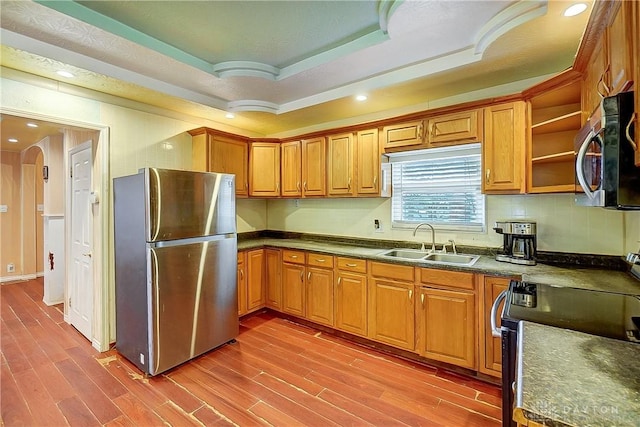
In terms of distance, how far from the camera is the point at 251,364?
2609mm

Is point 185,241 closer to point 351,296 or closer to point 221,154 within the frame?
point 221,154

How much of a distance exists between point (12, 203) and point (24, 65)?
454cm

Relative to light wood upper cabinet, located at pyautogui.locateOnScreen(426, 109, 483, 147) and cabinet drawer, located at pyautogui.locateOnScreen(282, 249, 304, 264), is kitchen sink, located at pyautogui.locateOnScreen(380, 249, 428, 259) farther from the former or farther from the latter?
light wood upper cabinet, located at pyautogui.locateOnScreen(426, 109, 483, 147)

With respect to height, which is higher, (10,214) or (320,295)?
(10,214)

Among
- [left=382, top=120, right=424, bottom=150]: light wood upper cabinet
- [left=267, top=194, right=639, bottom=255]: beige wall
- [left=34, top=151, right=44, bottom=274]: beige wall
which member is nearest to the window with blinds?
[left=267, top=194, right=639, bottom=255]: beige wall

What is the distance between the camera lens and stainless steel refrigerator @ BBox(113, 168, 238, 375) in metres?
2.39

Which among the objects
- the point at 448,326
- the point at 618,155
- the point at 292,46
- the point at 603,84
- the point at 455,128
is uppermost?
the point at 292,46

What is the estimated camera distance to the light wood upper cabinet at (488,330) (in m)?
2.24

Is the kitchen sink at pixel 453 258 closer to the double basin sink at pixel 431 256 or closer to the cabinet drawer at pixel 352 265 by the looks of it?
the double basin sink at pixel 431 256

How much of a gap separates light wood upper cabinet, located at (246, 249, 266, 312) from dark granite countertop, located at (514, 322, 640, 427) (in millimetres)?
2973

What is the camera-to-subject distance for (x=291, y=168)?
→ 383 centimetres

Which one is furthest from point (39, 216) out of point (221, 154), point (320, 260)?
point (320, 260)

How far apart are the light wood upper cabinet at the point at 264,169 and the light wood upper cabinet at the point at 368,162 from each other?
121 cm

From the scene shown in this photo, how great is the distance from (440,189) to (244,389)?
2.61 m
